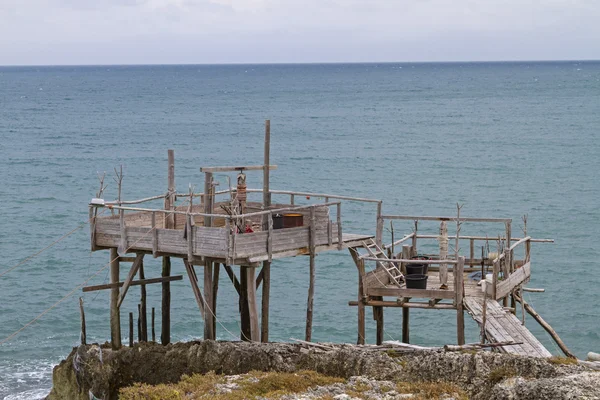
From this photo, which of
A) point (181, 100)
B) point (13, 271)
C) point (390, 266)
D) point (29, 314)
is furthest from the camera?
point (181, 100)

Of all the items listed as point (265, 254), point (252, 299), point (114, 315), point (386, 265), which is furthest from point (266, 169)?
point (114, 315)

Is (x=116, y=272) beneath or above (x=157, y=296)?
above

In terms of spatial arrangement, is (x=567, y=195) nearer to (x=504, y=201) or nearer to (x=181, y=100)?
(x=504, y=201)

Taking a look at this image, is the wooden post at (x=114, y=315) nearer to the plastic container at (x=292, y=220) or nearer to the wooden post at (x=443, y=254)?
the plastic container at (x=292, y=220)

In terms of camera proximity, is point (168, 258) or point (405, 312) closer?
point (168, 258)

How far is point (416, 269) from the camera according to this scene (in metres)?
25.0

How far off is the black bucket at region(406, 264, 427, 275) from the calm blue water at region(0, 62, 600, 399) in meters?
7.86

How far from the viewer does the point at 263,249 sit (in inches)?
867

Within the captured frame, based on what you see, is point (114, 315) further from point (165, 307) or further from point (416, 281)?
point (416, 281)

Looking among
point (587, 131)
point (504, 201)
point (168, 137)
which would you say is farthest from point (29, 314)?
point (587, 131)

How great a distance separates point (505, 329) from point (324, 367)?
14.2 feet

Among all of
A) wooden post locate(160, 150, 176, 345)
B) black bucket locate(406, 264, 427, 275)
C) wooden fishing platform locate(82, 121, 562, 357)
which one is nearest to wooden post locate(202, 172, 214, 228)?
wooden fishing platform locate(82, 121, 562, 357)

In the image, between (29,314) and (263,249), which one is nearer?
(263,249)

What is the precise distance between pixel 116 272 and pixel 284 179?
4391 centimetres
